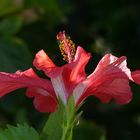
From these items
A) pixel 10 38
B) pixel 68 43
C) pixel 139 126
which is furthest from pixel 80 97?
pixel 139 126

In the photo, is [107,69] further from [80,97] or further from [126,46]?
[126,46]

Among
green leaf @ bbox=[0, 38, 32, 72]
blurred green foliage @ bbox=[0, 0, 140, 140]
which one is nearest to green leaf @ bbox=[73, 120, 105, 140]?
blurred green foliage @ bbox=[0, 0, 140, 140]

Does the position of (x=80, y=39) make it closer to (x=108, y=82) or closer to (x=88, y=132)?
(x=88, y=132)

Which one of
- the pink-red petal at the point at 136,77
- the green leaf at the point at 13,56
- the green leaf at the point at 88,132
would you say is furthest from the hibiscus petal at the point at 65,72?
the green leaf at the point at 88,132

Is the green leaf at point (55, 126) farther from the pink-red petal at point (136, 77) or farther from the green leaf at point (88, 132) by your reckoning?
the green leaf at point (88, 132)

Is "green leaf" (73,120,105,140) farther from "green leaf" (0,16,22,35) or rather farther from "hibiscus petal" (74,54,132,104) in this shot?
"hibiscus petal" (74,54,132,104)

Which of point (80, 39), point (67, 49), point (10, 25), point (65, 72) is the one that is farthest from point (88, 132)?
point (65, 72)
